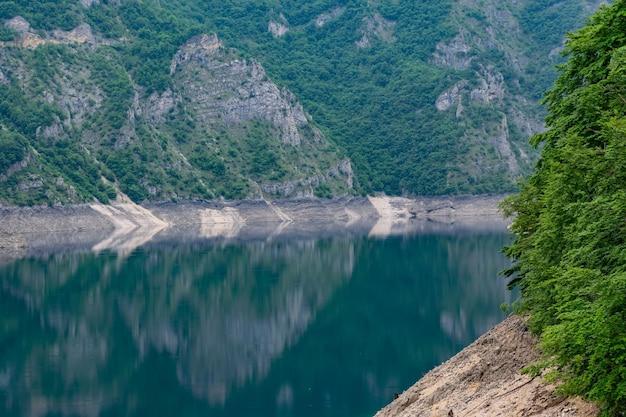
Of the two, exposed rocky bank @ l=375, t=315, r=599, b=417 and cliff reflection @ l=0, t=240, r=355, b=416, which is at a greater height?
exposed rocky bank @ l=375, t=315, r=599, b=417

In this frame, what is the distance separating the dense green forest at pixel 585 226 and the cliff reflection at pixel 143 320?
26237mm

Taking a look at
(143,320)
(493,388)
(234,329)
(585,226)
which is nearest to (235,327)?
(234,329)

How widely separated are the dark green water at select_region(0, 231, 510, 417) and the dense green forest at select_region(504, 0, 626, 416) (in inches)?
750

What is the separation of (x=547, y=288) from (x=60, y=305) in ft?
234

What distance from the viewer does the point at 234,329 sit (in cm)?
7900

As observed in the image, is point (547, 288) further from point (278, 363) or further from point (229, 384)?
point (278, 363)

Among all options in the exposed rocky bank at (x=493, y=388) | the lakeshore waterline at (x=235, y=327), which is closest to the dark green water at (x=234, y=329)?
the lakeshore waterline at (x=235, y=327)

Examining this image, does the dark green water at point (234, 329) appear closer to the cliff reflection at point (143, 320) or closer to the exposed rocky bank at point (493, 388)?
the cliff reflection at point (143, 320)

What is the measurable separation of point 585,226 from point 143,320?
62605 millimetres

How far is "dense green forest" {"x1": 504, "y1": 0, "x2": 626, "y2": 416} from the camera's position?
2238 cm

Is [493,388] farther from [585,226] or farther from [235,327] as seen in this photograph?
[235,327]

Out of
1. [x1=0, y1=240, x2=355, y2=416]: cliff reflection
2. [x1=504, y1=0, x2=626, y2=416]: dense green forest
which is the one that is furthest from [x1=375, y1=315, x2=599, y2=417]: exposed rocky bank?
[x1=0, y1=240, x2=355, y2=416]: cliff reflection

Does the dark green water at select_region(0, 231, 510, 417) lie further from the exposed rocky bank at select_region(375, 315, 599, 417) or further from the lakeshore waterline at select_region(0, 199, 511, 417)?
the exposed rocky bank at select_region(375, 315, 599, 417)

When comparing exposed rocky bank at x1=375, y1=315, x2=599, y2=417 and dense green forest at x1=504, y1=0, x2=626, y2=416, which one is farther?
exposed rocky bank at x1=375, y1=315, x2=599, y2=417
